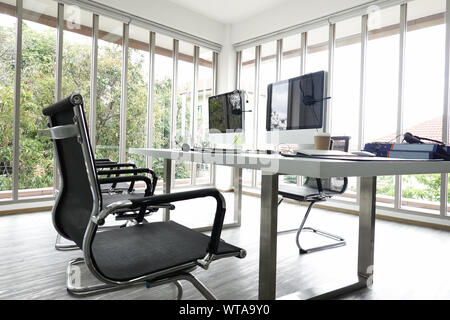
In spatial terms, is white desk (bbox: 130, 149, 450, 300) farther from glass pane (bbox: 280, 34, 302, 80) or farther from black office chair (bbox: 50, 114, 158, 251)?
glass pane (bbox: 280, 34, 302, 80)

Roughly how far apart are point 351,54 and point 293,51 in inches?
38.3

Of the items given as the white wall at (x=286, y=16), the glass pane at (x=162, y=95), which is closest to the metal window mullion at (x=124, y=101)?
the glass pane at (x=162, y=95)

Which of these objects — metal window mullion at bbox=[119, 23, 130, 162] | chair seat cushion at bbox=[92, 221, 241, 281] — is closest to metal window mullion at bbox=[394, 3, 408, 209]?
chair seat cushion at bbox=[92, 221, 241, 281]

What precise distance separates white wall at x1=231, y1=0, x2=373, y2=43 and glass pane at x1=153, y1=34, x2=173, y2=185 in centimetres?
133

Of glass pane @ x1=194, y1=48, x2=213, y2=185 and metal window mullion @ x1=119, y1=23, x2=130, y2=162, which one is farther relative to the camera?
glass pane @ x1=194, y1=48, x2=213, y2=185

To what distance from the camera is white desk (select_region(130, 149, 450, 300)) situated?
93cm

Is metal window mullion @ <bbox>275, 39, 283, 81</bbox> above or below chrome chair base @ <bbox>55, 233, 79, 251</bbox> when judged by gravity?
above

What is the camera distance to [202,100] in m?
5.45

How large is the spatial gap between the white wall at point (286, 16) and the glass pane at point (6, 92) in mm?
3393

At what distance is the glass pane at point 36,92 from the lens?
3.53 meters

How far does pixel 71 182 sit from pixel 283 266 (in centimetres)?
148

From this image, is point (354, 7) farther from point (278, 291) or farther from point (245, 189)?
point (278, 291)

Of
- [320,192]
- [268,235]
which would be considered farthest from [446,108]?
[268,235]

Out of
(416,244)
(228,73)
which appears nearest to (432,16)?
(416,244)
